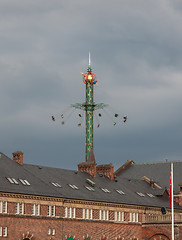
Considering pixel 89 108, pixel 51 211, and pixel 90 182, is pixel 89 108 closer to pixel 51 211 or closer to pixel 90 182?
pixel 90 182

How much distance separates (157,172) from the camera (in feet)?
438

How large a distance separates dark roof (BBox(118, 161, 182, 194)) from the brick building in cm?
823

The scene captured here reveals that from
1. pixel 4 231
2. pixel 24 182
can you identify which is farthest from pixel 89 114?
pixel 4 231

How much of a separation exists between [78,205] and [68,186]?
13.2 feet

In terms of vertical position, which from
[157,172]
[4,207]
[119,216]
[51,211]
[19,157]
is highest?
[157,172]

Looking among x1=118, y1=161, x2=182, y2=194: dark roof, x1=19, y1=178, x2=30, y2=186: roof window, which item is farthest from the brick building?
x1=118, y1=161, x2=182, y2=194: dark roof

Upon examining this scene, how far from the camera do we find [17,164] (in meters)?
95.8

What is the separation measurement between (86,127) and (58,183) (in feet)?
161

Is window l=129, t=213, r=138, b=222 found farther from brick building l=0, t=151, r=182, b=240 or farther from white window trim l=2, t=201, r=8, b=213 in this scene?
white window trim l=2, t=201, r=8, b=213

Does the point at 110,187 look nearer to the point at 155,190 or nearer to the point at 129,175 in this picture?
the point at 155,190

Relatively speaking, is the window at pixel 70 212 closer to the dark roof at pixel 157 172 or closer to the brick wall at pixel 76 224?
the brick wall at pixel 76 224

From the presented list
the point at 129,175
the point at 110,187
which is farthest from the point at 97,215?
the point at 129,175

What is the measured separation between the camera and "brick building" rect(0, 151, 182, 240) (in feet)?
283

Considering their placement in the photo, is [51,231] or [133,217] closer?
[51,231]
